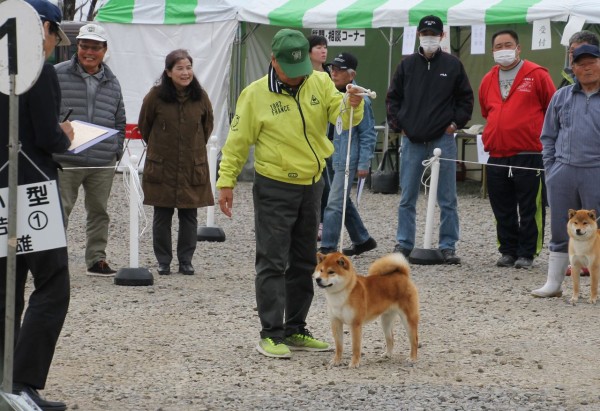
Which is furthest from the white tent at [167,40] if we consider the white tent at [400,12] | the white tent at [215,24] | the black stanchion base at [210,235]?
the black stanchion base at [210,235]

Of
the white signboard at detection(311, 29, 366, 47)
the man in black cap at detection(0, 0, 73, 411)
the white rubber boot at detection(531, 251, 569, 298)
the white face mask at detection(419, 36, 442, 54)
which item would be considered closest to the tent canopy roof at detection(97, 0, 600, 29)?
the white signboard at detection(311, 29, 366, 47)

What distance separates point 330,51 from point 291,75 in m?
12.5

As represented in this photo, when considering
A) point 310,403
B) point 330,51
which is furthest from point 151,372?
point 330,51

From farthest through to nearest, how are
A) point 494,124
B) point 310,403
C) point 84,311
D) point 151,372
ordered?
1. point 494,124
2. point 84,311
3. point 151,372
4. point 310,403

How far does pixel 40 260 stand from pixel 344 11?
11262 mm

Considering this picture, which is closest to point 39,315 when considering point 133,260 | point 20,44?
point 20,44

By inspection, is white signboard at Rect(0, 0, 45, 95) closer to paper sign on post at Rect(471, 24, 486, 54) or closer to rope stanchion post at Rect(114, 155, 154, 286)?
rope stanchion post at Rect(114, 155, 154, 286)

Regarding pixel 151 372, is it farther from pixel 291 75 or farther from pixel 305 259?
pixel 291 75

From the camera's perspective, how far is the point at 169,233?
9586 mm

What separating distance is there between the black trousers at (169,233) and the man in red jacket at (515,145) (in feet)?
8.72

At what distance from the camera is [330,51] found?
18812 mm

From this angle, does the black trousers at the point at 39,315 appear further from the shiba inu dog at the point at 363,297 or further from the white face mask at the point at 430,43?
the white face mask at the point at 430,43

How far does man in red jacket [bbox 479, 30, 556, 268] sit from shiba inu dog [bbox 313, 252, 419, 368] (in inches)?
146

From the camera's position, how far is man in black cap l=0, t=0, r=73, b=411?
17.0 ft
